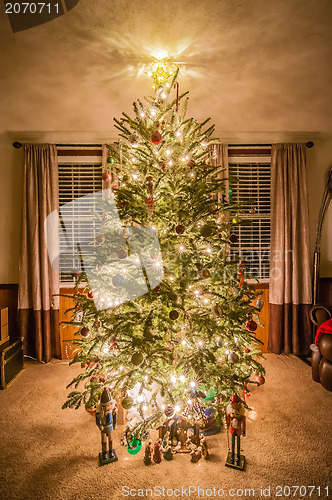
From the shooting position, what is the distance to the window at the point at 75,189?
3811mm

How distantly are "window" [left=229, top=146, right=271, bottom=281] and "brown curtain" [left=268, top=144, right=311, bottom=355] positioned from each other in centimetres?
23

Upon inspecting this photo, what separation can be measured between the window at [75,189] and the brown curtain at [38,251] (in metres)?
0.18

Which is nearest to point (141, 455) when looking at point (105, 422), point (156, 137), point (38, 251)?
Result: point (105, 422)

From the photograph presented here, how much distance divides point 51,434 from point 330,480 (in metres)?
1.94

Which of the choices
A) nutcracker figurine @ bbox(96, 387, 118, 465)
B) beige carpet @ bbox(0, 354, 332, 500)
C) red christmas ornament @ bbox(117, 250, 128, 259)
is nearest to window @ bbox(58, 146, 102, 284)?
beige carpet @ bbox(0, 354, 332, 500)

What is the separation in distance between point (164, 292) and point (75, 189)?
2.52 metres

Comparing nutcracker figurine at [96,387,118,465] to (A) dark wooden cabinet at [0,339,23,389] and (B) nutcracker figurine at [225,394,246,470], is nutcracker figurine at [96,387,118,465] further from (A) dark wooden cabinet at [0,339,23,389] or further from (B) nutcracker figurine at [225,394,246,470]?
(A) dark wooden cabinet at [0,339,23,389]

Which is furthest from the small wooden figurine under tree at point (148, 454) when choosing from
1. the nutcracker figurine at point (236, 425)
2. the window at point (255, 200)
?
the window at point (255, 200)

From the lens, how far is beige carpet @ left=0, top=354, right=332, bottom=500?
182 centimetres

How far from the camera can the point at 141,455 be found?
82.8 inches

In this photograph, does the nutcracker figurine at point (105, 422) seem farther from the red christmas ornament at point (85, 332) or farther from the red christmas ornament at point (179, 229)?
the red christmas ornament at point (179, 229)

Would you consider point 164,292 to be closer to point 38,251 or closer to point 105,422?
point 105,422

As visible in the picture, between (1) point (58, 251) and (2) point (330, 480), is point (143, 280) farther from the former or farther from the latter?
(1) point (58, 251)

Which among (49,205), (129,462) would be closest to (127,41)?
(49,205)
